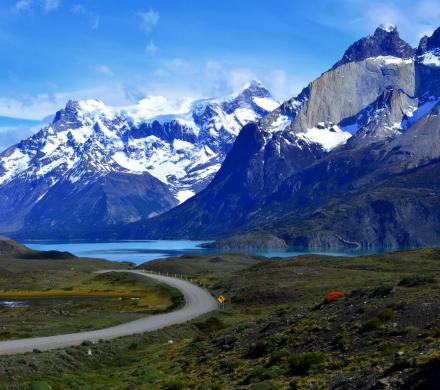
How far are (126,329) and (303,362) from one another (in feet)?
125

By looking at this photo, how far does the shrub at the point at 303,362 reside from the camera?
34.0m

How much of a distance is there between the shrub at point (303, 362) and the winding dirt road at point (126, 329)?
2482 centimetres

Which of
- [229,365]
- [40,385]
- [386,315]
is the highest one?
[386,315]

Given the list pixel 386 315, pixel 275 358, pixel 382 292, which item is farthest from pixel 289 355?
pixel 382 292

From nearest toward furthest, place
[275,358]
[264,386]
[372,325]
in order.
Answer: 1. [264,386]
2. [275,358]
3. [372,325]

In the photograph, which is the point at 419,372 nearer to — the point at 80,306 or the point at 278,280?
the point at 80,306

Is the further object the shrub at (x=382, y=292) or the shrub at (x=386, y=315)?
the shrub at (x=382, y=292)

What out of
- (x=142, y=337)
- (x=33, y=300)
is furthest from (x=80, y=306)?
(x=142, y=337)

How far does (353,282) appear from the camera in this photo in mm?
105938

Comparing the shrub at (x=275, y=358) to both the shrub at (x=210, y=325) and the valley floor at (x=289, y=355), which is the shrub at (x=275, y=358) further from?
the shrub at (x=210, y=325)

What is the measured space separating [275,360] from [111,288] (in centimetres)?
11525

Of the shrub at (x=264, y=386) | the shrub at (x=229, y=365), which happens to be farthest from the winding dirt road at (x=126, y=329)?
the shrub at (x=264, y=386)

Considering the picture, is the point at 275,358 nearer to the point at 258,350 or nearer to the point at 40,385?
the point at 258,350

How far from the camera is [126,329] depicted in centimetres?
6975
